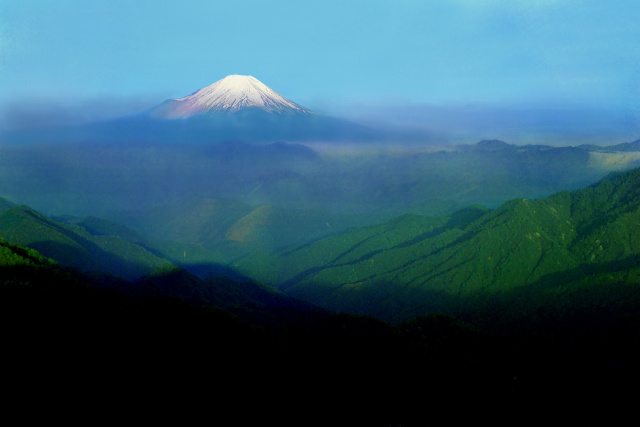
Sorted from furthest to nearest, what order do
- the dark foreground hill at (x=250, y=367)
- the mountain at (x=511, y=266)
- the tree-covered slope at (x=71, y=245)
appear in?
1. the tree-covered slope at (x=71, y=245)
2. the mountain at (x=511, y=266)
3. the dark foreground hill at (x=250, y=367)

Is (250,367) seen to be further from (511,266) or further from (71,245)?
(511,266)

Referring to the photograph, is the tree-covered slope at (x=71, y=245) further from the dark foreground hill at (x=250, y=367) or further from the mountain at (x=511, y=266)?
the dark foreground hill at (x=250, y=367)

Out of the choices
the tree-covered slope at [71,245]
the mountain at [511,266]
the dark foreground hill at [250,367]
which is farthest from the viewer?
the tree-covered slope at [71,245]

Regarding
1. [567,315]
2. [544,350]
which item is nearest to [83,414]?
[544,350]

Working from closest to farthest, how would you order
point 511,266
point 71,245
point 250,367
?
point 250,367 → point 71,245 → point 511,266

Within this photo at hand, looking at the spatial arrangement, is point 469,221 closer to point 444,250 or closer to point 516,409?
point 444,250

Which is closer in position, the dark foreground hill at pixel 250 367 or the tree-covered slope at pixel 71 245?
the dark foreground hill at pixel 250 367

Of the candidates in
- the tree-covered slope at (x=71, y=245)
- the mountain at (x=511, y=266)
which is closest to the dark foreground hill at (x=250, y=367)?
the mountain at (x=511, y=266)

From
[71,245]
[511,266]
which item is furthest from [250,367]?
[511,266]
